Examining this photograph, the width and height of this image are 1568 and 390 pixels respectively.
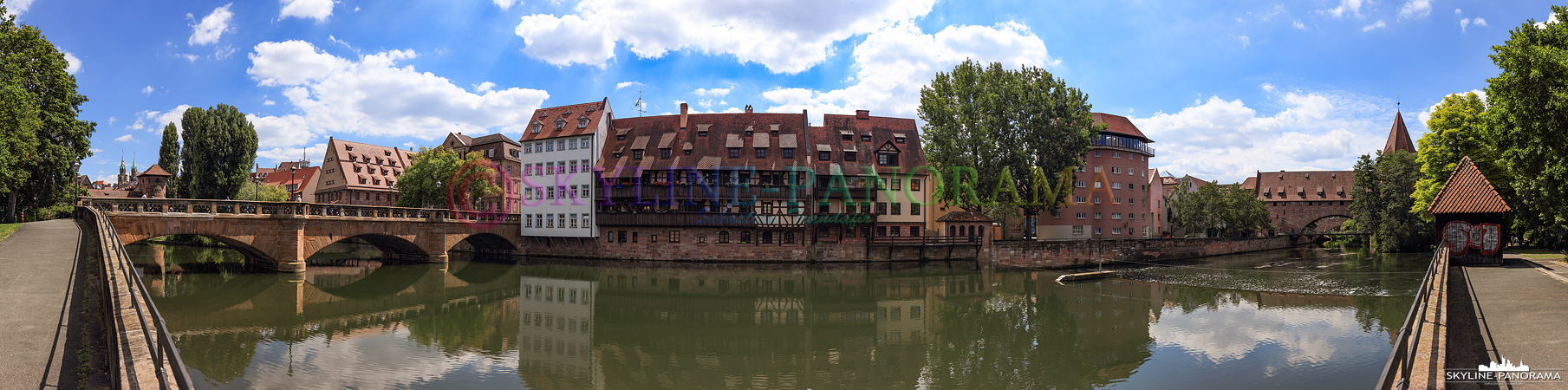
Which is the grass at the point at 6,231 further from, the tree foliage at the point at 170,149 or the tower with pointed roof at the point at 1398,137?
the tower with pointed roof at the point at 1398,137

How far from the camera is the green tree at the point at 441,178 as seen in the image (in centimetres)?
5053

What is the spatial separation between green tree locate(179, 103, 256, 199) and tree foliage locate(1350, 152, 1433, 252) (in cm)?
9237

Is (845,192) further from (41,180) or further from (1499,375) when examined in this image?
(41,180)

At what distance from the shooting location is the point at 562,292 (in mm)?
30578

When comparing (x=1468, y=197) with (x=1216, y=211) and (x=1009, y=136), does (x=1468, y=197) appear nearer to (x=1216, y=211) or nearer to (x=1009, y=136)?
(x=1009, y=136)

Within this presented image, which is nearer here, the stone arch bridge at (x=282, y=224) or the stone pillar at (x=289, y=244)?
the stone arch bridge at (x=282, y=224)

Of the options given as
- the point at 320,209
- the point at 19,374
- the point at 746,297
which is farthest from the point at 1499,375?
the point at 320,209

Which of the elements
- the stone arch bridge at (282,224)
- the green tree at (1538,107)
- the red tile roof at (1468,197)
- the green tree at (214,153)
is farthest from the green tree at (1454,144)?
the green tree at (214,153)

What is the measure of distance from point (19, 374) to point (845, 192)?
40220 mm

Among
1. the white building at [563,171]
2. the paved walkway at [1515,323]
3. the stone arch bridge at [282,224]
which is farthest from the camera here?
the white building at [563,171]

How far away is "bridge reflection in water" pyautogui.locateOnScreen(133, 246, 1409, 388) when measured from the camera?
14.7 metres

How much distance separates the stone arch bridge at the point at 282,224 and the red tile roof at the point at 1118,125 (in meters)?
56.8

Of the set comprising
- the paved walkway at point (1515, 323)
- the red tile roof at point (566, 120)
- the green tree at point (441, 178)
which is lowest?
the paved walkway at point (1515, 323)

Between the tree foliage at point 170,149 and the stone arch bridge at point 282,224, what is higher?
the tree foliage at point 170,149
